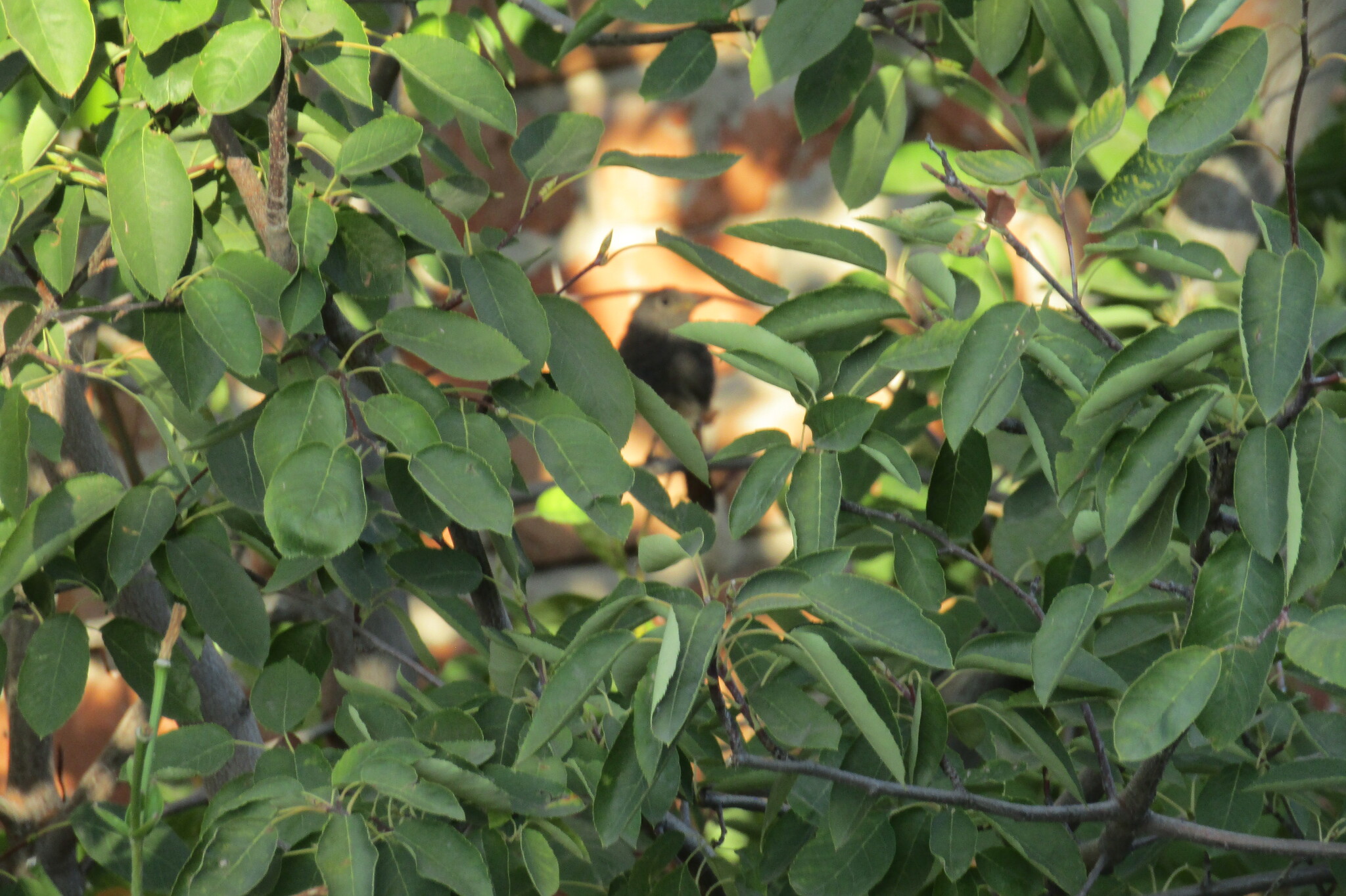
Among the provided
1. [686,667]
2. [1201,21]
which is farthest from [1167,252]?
[686,667]

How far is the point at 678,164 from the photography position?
0.85 m

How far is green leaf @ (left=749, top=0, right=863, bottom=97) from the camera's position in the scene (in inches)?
35.4

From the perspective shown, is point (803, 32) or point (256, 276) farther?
point (803, 32)

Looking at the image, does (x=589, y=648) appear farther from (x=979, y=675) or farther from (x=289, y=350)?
(x=979, y=675)

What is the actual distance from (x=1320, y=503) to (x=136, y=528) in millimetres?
728

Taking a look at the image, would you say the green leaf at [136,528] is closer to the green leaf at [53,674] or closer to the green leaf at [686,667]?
the green leaf at [53,674]

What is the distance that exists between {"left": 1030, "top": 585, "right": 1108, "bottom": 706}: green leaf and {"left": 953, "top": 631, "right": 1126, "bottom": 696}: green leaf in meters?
0.09

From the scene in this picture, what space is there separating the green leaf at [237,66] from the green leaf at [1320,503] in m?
0.58

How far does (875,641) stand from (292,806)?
0.33 meters

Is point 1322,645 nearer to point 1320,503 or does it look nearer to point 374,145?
point 1320,503

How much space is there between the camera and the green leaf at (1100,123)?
0.65 meters

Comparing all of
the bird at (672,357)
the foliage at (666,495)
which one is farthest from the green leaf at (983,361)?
the bird at (672,357)

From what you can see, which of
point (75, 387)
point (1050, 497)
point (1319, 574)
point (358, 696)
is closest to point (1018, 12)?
point (1050, 497)

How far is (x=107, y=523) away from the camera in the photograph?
90cm
